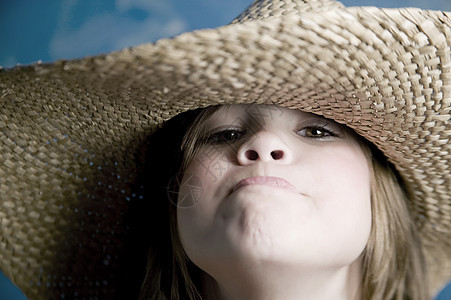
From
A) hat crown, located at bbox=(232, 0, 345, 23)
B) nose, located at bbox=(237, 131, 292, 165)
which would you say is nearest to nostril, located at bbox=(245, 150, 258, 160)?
nose, located at bbox=(237, 131, 292, 165)

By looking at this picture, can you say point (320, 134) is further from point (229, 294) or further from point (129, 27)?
point (129, 27)

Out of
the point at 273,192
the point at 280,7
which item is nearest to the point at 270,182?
the point at 273,192

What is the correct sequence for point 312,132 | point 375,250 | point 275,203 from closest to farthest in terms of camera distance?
point 275,203 → point 312,132 → point 375,250

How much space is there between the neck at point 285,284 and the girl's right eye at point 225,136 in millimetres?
256

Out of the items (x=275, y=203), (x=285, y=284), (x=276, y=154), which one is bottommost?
(x=285, y=284)

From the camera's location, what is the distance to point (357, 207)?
3.39 feet

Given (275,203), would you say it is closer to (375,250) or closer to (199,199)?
(199,199)

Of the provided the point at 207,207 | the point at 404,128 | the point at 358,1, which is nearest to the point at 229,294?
the point at 207,207

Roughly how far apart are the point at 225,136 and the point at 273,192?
0.61ft

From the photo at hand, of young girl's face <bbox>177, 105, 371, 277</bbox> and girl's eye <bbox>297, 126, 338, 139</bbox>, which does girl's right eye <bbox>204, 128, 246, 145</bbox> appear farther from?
girl's eye <bbox>297, 126, 338, 139</bbox>

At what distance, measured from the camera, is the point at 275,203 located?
3.08ft

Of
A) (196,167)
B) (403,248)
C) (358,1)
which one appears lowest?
(403,248)

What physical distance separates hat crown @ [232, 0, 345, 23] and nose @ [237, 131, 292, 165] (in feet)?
0.73

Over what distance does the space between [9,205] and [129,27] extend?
2.99 ft
